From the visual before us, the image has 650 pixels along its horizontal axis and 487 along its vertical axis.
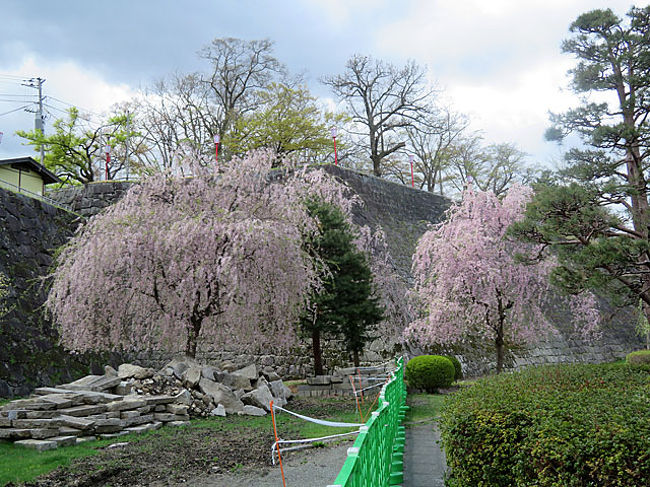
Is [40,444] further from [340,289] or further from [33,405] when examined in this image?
[340,289]

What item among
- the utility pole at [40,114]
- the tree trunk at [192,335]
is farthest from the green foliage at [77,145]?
the tree trunk at [192,335]

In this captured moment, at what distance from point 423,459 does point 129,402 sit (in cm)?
533

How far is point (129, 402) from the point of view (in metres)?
9.38

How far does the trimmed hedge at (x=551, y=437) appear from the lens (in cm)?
340

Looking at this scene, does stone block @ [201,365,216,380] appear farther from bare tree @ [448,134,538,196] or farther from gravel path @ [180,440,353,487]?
bare tree @ [448,134,538,196]

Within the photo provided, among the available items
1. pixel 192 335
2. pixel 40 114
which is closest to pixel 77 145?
pixel 40 114

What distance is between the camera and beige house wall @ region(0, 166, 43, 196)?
→ 66.9 ft

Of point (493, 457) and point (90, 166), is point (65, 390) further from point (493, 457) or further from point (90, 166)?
point (90, 166)

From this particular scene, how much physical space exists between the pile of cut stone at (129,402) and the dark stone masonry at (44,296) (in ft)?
15.6

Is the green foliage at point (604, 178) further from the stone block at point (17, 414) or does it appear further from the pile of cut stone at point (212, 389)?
the stone block at point (17, 414)

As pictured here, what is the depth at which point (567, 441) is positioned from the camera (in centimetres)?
362

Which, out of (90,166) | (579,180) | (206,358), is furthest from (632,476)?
(90,166)

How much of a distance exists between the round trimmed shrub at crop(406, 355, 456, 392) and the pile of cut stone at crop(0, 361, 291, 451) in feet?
12.2

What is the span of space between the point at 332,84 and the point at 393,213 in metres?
13.1
